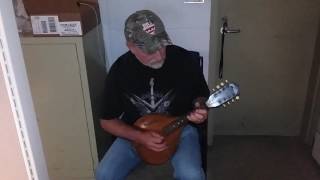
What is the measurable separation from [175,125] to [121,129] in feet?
0.82

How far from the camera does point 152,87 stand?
1.49m

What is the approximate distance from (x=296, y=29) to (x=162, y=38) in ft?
3.73

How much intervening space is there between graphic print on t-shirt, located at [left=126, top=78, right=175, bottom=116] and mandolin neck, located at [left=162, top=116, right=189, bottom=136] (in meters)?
0.12

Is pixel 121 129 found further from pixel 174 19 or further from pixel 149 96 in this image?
pixel 174 19

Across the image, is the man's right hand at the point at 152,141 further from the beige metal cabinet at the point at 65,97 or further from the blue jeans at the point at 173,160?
the beige metal cabinet at the point at 65,97

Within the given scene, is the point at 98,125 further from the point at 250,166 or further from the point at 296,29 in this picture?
the point at 296,29

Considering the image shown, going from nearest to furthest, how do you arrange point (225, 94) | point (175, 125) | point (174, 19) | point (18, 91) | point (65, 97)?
point (18, 91) < point (225, 94) < point (175, 125) < point (65, 97) < point (174, 19)

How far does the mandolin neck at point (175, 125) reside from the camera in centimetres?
139

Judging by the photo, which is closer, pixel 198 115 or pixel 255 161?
pixel 198 115

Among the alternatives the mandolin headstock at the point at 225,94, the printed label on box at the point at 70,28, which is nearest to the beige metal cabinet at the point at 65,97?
the printed label on box at the point at 70,28

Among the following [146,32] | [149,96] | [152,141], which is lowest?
[152,141]

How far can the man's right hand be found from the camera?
1358mm

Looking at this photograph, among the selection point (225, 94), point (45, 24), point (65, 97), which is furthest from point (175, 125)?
point (45, 24)

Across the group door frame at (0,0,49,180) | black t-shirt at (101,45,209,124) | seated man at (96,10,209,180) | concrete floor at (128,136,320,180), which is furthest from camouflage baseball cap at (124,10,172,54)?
door frame at (0,0,49,180)
